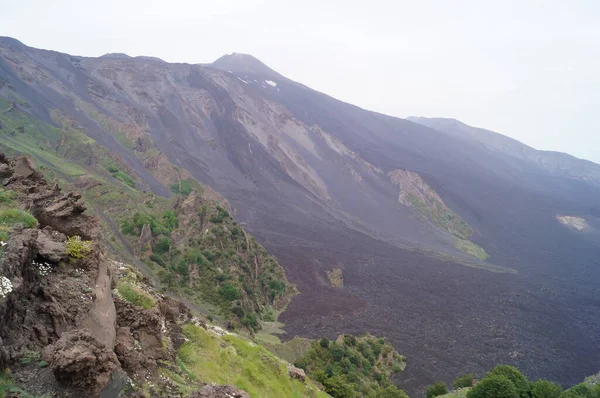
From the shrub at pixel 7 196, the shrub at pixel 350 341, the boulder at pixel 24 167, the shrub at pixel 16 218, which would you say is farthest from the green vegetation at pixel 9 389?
the shrub at pixel 350 341

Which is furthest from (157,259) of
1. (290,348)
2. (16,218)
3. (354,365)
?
(16,218)

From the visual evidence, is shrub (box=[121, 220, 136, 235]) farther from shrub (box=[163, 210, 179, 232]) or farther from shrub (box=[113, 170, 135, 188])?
shrub (box=[113, 170, 135, 188])

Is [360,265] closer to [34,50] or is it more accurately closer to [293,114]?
[293,114]

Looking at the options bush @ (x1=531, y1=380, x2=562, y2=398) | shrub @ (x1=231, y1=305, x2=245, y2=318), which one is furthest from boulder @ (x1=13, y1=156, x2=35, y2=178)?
bush @ (x1=531, y1=380, x2=562, y2=398)

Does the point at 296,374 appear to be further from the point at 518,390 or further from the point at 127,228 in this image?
the point at 127,228

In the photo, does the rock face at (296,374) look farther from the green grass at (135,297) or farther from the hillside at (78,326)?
the green grass at (135,297)

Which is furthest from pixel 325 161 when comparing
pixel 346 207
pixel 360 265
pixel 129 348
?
pixel 129 348
